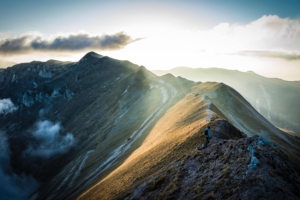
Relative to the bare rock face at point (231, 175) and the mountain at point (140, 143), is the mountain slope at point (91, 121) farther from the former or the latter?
the bare rock face at point (231, 175)

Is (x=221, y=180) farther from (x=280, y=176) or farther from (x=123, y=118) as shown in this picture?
(x=123, y=118)

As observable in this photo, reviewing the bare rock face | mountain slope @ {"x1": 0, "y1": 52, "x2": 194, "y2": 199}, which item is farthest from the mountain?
mountain slope @ {"x1": 0, "y1": 52, "x2": 194, "y2": 199}

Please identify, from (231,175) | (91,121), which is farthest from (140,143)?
(91,121)

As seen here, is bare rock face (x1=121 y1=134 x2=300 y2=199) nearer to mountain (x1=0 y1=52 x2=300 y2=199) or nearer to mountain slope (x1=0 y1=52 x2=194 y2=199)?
mountain (x1=0 y1=52 x2=300 y2=199)

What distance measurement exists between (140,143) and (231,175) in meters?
41.3

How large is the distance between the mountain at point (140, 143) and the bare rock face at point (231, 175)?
11 centimetres

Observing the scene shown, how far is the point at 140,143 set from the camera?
57.3m

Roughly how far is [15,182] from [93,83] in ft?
319

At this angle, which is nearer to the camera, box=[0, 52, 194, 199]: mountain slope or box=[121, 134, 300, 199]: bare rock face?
box=[121, 134, 300, 199]: bare rock face

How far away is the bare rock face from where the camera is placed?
15.7m

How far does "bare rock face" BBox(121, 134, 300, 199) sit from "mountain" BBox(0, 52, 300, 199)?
0.35 ft

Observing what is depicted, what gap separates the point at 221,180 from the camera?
17875mm

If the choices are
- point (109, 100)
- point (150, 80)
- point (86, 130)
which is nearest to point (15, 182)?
point (86, 130)

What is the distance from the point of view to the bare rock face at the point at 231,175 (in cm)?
1568
